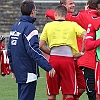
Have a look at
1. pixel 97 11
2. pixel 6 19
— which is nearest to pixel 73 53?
pixel 97 11

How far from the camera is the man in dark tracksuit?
34.9ft

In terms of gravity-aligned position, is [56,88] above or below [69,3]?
below

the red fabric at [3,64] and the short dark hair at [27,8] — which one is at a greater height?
the short dark hair at [27,8]

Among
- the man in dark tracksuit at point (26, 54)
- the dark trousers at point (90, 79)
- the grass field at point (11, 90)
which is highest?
the man in dark tracksuit at point (26, 54)

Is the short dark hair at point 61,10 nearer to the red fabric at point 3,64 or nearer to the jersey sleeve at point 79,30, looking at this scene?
the jersey sleeve at point 79,30

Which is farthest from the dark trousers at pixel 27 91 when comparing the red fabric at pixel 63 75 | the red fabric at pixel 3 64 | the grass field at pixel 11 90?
the red fabric at pixel 3 64

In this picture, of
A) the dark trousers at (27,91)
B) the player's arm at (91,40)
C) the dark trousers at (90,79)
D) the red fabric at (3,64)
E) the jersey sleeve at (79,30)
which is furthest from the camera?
the red fabric at (3,64)

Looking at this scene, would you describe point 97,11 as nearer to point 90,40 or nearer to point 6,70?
point 90,40

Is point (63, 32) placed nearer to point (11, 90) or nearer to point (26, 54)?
point (26, 54)

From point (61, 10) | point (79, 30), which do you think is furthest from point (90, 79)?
point (61, 10)

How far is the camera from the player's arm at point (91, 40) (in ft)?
33.4

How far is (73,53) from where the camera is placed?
38.1ft

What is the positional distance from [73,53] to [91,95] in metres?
0.94

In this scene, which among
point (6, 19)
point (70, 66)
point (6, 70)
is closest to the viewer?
point (70, 66)
